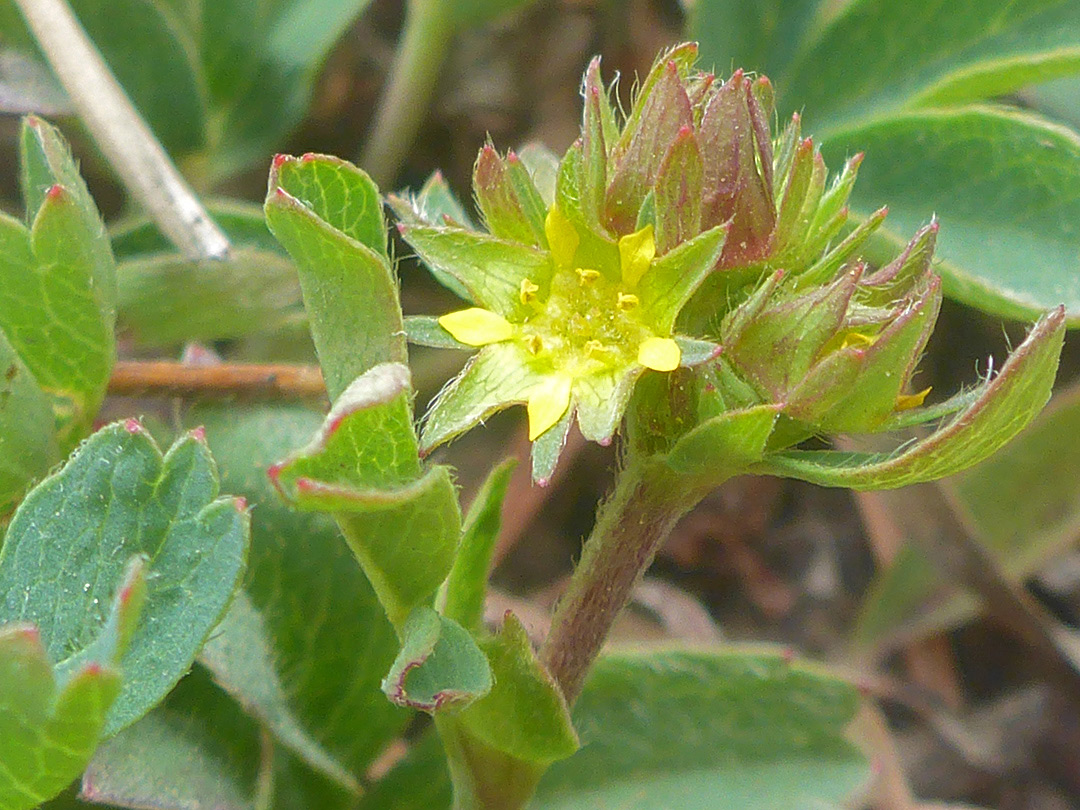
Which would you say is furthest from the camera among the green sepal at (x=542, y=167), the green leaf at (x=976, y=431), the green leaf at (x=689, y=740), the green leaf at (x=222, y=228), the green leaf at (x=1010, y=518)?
the green leaf at (x=1010, y=518)

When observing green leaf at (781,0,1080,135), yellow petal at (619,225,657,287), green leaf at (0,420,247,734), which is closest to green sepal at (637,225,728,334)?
yellow petal at (619,225,657,287)

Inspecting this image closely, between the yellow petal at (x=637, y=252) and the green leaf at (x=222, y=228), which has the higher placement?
the yellow petal at (x=637, y=252)

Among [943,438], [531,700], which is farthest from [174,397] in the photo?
[943,438]

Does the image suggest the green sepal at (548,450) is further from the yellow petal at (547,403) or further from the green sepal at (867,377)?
the green sepal at (867,377)

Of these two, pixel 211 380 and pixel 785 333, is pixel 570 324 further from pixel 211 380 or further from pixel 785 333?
pixel 211 380

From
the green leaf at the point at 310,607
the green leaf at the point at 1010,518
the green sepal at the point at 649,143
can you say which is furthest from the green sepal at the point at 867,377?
the green leaf at the point at 1010,518

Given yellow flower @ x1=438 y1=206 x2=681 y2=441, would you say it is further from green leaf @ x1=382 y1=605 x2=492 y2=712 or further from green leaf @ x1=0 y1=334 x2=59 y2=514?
green leaf @ x1=0 y1=334 x2=59 y2=514

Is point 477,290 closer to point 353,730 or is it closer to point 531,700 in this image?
point 531,700
